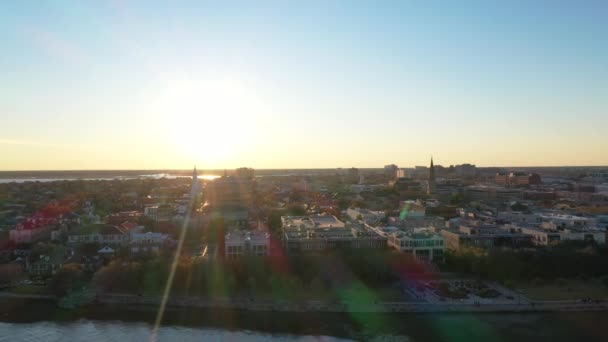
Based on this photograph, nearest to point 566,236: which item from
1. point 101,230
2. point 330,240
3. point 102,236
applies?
point 330,240

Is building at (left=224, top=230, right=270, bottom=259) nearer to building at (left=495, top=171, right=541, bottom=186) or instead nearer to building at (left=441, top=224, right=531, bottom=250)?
building at (left=441, top=224, right=531, bottom=250)

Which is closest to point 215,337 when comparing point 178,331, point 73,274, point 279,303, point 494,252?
point 178,331

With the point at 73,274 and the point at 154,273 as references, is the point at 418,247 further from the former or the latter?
the point at 73,274

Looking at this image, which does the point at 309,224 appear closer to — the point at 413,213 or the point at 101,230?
the point at 413,213

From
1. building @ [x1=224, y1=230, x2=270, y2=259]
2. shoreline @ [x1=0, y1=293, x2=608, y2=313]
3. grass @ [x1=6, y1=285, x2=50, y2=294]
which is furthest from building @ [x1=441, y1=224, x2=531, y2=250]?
grass @ [x1=6, y1=285, x2=50, y2=294]

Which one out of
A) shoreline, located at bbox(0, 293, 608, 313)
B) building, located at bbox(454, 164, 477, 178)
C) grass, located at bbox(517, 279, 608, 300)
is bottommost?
shoreline, located at bbox(0, 293, 608, 313)

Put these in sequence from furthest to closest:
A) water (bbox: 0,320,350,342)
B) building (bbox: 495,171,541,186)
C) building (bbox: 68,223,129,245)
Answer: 1. building (bbox: 495,171,541,186)
2. building (bbox: 68,223,129,245)
3. water (bbox: 0,320,350,342)
